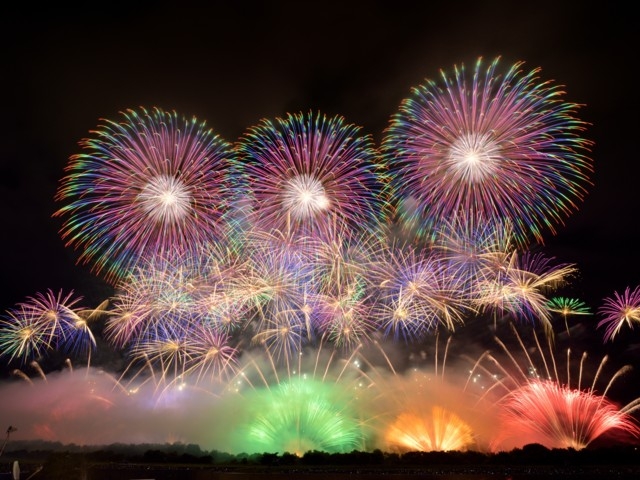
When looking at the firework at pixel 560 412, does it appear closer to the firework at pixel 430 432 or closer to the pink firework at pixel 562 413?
the pink firework at pixel 562 413

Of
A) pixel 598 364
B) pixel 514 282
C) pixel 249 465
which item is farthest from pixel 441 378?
pixel 514 282

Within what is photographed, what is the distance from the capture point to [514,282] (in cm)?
3819

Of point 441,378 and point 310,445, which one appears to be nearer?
point 310,445

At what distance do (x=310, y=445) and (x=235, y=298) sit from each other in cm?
3292

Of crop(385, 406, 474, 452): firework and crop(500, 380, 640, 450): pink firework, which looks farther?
crop(385, 406, 474, 452): firework

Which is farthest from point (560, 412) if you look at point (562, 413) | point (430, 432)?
point (430, 432)

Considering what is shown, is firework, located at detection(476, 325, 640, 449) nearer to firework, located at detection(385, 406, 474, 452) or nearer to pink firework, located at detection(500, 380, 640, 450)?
pink firework, located at detection(500, 380, 640, 450)

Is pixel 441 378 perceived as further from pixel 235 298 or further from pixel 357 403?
pixel 235 298

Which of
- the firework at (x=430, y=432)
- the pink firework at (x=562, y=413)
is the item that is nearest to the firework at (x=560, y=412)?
the pink firework at (x=562, y=413)

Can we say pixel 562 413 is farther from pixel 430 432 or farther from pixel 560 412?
pixel 430 432

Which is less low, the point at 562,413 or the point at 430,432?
the point at 562,413

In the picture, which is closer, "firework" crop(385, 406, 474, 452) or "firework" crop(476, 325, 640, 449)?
"firework" crop(476, 325, 640, 449)

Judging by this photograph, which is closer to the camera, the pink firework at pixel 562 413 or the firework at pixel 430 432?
the pink firework at pixel 562 413

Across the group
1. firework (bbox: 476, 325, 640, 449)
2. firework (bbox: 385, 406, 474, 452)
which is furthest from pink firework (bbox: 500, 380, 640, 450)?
firework (bbox: 385, 406, 474, 452)
